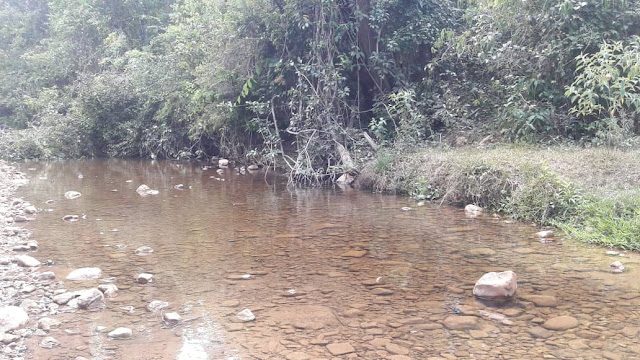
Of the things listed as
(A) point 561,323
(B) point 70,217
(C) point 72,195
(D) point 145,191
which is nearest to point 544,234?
(A) point 561,323

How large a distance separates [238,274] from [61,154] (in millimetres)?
14422

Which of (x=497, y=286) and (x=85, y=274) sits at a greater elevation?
(x=497, y=286)

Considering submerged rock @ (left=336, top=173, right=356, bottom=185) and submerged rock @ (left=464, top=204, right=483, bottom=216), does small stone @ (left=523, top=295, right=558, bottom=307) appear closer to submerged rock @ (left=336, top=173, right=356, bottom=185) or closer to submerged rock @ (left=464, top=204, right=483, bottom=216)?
submerged rock @ (left=464, top=204, right=483, bottom=216)

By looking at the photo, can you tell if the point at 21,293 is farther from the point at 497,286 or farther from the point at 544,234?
the point at 544,234

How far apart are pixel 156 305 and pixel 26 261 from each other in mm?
1655

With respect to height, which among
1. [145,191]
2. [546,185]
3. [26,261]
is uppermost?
[546,185]

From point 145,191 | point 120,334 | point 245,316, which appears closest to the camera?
point 120,334

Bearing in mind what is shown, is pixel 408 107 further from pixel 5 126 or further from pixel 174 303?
pixel 5 126

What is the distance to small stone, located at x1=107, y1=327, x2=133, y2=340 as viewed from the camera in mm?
3041

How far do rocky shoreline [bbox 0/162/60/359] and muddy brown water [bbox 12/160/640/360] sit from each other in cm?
8

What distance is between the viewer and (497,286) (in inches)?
140

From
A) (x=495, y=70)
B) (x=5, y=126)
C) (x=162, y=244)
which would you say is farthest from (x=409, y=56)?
(x=5, y=126)

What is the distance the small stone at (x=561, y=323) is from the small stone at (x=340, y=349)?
1.29 m

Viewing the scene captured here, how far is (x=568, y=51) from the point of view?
8.10 metres
